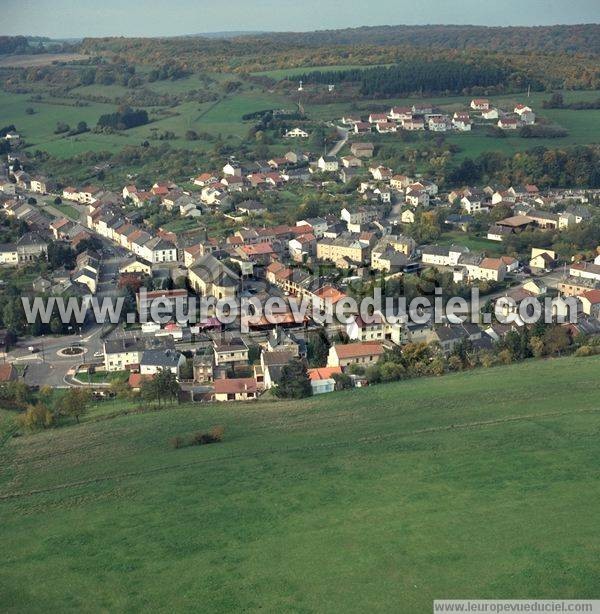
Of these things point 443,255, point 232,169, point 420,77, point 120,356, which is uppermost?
point 420,77

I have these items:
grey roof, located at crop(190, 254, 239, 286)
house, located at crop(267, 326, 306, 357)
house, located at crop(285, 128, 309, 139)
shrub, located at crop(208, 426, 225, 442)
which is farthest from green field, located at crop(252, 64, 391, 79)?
shrub, located at crop(208, 426, 225, 442)

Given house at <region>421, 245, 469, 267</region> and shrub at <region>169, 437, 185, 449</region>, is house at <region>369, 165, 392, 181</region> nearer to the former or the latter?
house at <region>421, 245, 469, 267</region>

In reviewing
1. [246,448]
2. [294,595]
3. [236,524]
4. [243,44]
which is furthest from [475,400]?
[243,44]

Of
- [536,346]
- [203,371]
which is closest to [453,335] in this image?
[536,346]

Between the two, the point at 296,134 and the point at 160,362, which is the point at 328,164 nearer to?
the point at 296,134

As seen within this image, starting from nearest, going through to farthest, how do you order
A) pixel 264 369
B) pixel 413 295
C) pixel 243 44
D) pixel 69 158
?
pixel 264 369 → pixel 413 295 → pixel 69 158 → pixel 243 44

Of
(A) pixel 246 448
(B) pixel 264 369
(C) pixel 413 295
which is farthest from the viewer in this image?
(C) pixel 413 295

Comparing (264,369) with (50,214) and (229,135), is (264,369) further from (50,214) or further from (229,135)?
(229,135)
